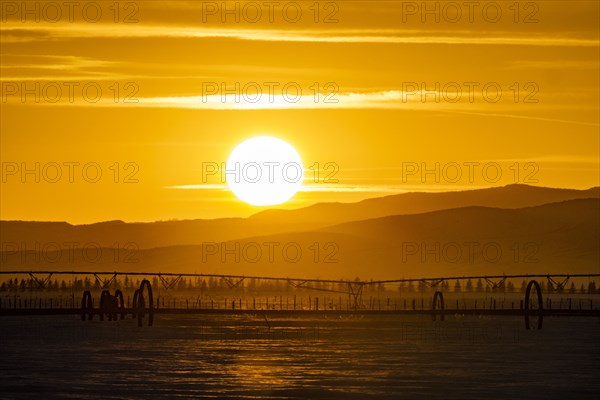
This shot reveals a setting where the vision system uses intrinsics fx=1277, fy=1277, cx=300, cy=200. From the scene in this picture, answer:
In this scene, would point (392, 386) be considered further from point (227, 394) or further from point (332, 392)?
point (227, 394)

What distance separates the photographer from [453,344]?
157 meters

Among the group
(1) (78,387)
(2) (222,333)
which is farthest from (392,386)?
(2) (222,333)

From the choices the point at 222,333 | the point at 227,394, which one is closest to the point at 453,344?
the point at 222,333

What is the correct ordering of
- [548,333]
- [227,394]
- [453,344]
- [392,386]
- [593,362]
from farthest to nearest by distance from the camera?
[548,333]
[453,344]
[593,362]
[392,386]
[227,394]

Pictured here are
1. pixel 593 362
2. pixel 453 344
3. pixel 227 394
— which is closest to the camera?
pixel 227 394

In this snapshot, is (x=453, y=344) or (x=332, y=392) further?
(x=453, y=344)

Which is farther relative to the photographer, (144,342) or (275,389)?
(144,342)

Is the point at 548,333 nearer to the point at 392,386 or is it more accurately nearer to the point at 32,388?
the point at 392,386

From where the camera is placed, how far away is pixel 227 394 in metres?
92.8

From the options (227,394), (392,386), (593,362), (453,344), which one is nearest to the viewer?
(227,394)

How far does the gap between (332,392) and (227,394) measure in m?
7.87

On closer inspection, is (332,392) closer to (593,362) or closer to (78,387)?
(78,387)

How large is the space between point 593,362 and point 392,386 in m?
35.2

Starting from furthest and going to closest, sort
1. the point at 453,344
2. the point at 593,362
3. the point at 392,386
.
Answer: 1. the point at 453,344
2. the point at 593,362
3. the point at 392,386
